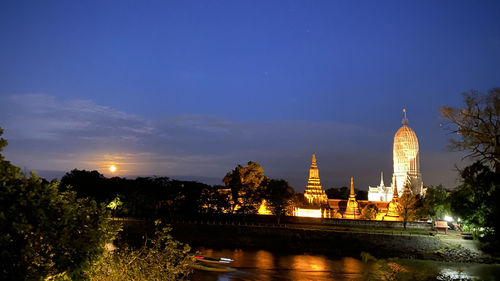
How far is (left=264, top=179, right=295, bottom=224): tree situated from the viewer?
55.8m

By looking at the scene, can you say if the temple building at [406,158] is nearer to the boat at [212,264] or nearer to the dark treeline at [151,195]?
the dark treeline at [151,195]

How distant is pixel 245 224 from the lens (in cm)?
5578

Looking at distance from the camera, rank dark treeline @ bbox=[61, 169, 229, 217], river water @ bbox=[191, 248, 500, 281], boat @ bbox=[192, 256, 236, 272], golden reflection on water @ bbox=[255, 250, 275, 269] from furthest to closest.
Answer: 1. dark treeline @ bbox=[61, 169, 229, 217]
2. golden reflection on water @ bbox=[255, 250, 275, 269]
3. boat @ bbox=[192, 256, 236, 272]
4. river water @ bbox=[191, 248, 500, 281]

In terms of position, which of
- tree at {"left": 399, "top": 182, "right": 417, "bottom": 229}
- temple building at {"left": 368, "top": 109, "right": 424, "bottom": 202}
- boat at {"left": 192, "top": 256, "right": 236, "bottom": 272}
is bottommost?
boat at {"left": 192, "top": 256, "right": 236, "bottom": 272}

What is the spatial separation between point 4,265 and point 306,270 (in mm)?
30151

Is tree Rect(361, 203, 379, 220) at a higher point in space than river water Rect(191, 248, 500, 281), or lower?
higher

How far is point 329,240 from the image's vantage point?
46750mm

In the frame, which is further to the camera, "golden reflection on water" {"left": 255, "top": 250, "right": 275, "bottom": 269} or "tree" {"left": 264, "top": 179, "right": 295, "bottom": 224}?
"tree" {"left": 264, "top": 179, "right": 295, "bottom": 224}

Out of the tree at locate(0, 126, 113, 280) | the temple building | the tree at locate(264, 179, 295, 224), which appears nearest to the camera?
the tree at locate(0, 126, 113, 280)

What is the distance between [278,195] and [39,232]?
4808cm

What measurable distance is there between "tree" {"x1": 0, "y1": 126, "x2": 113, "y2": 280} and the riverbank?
1296 inches

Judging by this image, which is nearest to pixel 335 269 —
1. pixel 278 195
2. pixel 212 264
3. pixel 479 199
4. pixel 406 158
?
pixel 212 264

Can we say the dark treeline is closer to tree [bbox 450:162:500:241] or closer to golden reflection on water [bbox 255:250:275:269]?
golden reflection on water [bbox 255:250:275:269]

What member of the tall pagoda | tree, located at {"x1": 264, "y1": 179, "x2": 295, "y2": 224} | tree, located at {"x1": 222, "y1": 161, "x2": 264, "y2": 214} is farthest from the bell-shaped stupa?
tree, located at {"x1": 222, "y1": 161, "x2": 264, "y2": 214}
